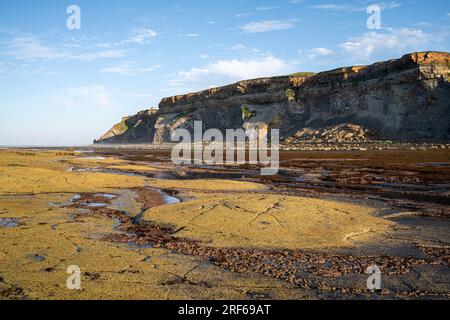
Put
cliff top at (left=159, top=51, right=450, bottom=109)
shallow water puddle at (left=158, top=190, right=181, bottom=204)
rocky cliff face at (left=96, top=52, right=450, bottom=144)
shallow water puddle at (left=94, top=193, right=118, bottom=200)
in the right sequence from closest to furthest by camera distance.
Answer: shallow water puddle at (left=158, top=190, right=181, bottom=204)
shallow water puddle at (left=94, top=193, right=118, bottom=200)
rocky cliff face at (left=96, top=52, right=450, bottom=144)
cliff top at (left=159, top=51, right=450, bottom=109)

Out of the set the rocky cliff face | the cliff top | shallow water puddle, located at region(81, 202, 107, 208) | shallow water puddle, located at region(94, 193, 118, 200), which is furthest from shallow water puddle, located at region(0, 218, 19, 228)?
the cliff top

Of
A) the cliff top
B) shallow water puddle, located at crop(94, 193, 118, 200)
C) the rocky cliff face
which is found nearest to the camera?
shallow water puddle, located at crop(94, 193, 118, 200)

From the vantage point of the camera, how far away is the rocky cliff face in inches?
2514

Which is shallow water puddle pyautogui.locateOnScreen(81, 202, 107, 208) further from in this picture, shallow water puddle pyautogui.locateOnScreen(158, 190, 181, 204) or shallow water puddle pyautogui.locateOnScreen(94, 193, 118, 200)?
shallow water puddle pyautogui.locateOnScreen(158, 190, 181, 204)

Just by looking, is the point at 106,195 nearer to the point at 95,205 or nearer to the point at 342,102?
the point at 95,205

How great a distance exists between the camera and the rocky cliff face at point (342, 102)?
209 ft

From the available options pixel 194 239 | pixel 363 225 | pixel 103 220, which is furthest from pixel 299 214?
pixel 103 220

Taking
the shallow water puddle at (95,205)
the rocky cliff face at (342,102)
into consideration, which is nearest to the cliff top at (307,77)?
the rocky cliff face at (342,102)

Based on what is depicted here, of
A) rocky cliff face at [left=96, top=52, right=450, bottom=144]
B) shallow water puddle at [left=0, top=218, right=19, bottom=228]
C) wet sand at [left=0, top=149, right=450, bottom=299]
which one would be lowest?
wet sand at [left=0, top=149, right=450, bottom=299]

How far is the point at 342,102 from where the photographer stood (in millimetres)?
78625

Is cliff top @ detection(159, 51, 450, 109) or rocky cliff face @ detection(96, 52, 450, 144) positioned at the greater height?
cliff top @ detection(159, 51, 450, 109)

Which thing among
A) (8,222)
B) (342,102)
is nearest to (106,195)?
(8,222)

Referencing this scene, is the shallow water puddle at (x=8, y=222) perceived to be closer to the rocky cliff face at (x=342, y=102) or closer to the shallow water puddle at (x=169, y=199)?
the shallow water puddle at (x=169, y=199)

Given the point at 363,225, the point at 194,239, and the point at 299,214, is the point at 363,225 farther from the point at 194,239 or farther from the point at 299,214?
the point at 194,239
